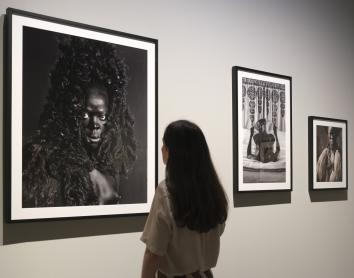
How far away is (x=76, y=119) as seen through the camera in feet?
5.87

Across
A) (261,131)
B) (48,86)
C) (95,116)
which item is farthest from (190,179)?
(261,131)

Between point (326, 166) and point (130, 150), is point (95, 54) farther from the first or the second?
point (326, 166)

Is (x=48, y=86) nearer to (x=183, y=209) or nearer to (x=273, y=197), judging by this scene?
(x=183, y=209)

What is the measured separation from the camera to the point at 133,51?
1.97 metres

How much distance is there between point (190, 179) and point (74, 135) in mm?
536

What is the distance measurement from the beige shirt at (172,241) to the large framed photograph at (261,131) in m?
0.76

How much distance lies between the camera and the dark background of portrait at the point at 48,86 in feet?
5.46

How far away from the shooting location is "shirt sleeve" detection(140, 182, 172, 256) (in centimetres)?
154

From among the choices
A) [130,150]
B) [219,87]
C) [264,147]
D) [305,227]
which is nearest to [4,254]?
[130,150]

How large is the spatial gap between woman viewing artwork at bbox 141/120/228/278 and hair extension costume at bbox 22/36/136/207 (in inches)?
13.5

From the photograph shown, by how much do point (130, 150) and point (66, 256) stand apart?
52 centimetres

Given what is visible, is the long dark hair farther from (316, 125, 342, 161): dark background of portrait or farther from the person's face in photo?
(316, 125, 342, 161): dark background of portrait

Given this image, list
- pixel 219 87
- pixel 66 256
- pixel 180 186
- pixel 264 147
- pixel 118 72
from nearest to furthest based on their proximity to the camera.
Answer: pixel 180 186
pixel 66 256
pixel 118 72
pixel 219 87
pixel 264 147

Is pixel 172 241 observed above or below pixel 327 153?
below
